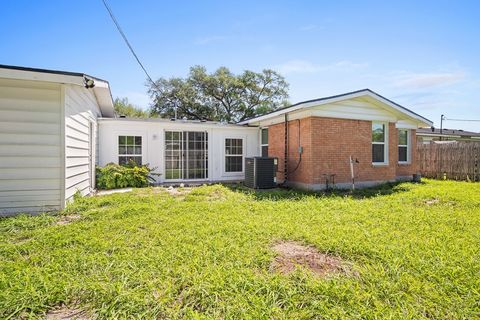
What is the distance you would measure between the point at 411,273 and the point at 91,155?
8.62 metres

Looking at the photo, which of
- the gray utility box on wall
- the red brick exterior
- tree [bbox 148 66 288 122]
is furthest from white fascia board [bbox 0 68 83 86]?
tree [bbox 148 66 288 122]

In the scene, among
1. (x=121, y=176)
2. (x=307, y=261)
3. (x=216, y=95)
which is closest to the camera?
(x=307, y=261)

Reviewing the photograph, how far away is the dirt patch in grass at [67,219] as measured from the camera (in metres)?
4.44

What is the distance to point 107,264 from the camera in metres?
2.71

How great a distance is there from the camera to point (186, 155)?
1024 cm

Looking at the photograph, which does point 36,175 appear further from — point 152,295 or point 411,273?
point 411,273

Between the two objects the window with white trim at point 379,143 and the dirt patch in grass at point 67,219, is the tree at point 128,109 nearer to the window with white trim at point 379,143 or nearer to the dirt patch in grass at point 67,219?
the window with white trim at point 379,143

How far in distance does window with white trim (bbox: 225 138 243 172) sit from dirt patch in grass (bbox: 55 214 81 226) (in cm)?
653

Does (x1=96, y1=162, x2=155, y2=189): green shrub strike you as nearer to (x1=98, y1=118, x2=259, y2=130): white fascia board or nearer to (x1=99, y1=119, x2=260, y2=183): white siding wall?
(x1=99, y1=119, x2=260, y2=183): white siding wall

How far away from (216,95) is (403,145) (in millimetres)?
20675

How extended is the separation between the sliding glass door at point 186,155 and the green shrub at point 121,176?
1176 millimetres

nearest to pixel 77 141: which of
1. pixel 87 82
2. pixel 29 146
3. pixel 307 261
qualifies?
pixel 29 146

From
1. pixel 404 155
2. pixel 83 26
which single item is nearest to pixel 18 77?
pixel 83 26

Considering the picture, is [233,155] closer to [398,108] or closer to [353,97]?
[353,97]
